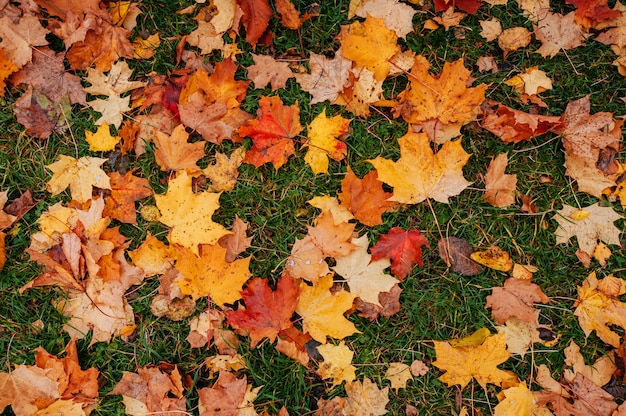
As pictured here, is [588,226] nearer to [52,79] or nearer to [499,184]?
[499,184]

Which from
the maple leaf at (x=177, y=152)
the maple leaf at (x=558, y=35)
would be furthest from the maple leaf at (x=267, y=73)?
A: the maple leaf at (x=558, y=35)

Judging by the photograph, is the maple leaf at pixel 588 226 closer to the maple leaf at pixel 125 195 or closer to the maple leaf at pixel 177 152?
the maple leaf at pixel 177 152

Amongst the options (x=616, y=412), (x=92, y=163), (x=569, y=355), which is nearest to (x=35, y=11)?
(x=92, y=163)

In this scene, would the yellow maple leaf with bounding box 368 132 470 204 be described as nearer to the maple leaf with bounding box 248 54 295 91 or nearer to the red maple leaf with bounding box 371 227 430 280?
the red maple leaf with bounding box 371 227 430 280

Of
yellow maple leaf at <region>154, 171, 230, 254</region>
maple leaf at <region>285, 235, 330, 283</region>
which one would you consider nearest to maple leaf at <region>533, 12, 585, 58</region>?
maple leaf at <region>285, 235, 330, 283</region>

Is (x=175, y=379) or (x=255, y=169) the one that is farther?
(x=255, y=169)

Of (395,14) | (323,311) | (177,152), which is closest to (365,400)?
(323,311)

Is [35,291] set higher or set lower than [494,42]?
lower

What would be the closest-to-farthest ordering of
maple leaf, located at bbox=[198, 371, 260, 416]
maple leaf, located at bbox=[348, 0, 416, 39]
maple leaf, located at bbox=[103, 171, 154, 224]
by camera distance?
maple leaf, located at bbox=[198, 371, 260, 416]
maple leaf, located at bbox=[103, 171, 154, 224]
maple leaf, located at bbox=[348, 0, 416, 39]

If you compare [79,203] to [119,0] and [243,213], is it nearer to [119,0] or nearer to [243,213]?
[243,213]
